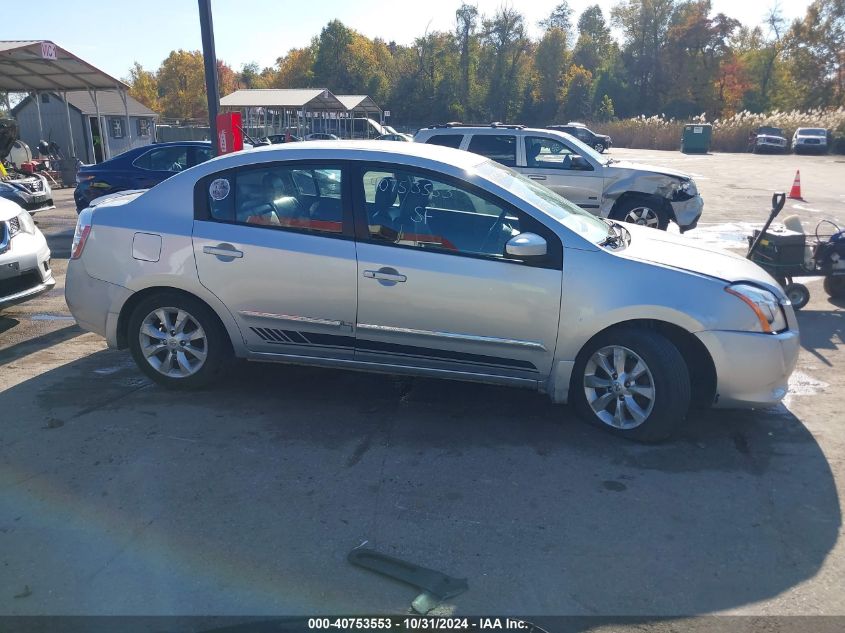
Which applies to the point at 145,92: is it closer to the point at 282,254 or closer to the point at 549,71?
the point at 549,71

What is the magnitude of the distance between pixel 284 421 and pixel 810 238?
6.40m

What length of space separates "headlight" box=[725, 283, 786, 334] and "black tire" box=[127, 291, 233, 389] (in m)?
3.37

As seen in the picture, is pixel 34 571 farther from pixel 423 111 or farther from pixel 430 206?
pixel 423 111

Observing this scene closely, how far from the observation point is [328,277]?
468 centimetres

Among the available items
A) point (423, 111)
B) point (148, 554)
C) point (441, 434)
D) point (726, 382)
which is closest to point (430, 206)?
point (441, 434)

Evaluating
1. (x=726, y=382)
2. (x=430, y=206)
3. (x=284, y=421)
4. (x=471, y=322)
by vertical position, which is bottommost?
(x=284, y=421)

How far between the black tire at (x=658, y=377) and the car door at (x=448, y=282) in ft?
1.30

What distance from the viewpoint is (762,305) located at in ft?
14.0

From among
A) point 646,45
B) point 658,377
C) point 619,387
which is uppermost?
point 646,45

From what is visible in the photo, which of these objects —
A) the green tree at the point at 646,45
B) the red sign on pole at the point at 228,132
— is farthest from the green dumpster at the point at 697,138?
the red sign on pole at the point at 228,132

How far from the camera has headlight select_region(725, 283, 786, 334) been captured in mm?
4234

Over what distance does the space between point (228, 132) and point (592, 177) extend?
563 cm

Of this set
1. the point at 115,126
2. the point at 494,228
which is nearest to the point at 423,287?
the point at 494,228

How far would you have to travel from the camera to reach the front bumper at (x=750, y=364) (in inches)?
166
